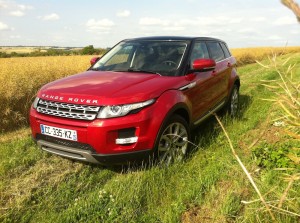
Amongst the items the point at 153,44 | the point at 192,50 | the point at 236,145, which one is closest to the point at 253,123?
the point at 236,145

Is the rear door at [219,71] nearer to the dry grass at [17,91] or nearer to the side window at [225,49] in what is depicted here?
the side window at [225,49]

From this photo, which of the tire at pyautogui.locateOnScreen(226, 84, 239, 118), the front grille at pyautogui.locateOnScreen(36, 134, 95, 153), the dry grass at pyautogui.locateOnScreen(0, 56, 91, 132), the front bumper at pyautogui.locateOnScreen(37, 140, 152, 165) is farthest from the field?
the dry grass at pyautogui.locateOnScreen(0, 56, 91, 132)

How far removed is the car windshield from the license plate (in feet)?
4.93

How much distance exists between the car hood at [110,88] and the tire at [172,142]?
0.44m

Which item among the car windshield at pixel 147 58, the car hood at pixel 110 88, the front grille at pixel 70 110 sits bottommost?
the front grille at pixel 70 110

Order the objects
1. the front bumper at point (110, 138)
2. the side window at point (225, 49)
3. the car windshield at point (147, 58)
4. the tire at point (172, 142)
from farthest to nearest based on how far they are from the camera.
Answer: the side window at point (225, 49)
the car windshield at point (147, 58)
the tire at point (172, 142)
the front bumper at point (110, 138)

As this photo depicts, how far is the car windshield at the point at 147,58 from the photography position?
14.8 ft

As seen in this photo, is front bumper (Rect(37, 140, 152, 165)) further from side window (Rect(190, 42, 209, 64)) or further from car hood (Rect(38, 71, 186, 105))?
side window (Rect(190, 42, 209, 64))

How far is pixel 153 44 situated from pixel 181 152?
1.87 meters

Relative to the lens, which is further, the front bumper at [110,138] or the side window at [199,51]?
the side window at [199,51]

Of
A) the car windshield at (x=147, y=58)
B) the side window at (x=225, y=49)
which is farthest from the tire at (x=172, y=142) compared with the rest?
the side window at (x=225, y=49)

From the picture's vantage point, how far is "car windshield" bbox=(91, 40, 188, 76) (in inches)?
177

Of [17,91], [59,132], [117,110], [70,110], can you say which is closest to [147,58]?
[117,110]

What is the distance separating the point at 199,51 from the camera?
17.0 feet
